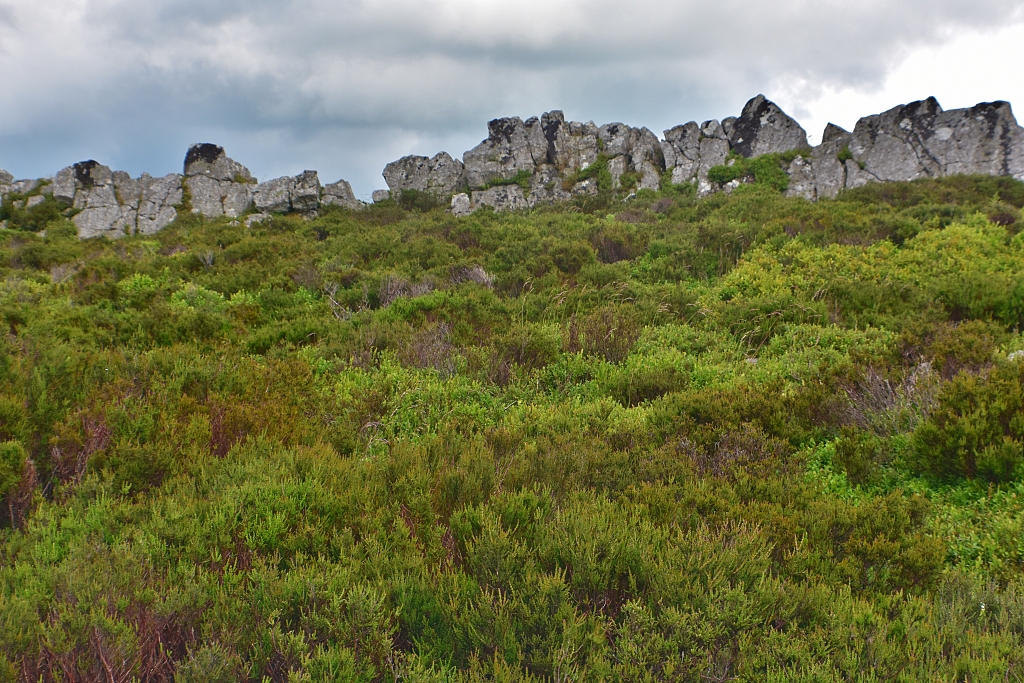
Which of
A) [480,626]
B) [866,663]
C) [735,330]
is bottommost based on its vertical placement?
[866,663]

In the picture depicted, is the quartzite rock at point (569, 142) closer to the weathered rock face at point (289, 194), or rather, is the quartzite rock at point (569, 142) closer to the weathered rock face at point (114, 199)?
the weathered rock face at point (289, 194)

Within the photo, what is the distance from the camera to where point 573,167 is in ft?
106

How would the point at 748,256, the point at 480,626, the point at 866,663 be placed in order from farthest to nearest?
the point at 748,256
the point at 480,626
the point at 866,663

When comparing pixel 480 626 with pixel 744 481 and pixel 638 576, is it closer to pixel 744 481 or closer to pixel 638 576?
pixel 638 576

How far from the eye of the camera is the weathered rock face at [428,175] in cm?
3284

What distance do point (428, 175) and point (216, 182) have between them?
39.4 ft

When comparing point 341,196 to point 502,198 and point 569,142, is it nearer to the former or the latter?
point 502,198

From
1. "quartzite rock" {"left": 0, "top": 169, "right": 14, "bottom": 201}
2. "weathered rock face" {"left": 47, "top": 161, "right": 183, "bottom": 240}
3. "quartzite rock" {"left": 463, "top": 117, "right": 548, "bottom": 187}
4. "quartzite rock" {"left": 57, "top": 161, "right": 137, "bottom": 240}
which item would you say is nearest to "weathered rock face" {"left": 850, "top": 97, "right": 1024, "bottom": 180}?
"quartzite rock" {"left": 463, "top": 117, "right": 548, "bottom": 187}

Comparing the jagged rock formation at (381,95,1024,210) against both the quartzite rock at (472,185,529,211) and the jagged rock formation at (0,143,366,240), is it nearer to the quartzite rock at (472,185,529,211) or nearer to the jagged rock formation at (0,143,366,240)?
the quartzite rock at (472,185,529,211)

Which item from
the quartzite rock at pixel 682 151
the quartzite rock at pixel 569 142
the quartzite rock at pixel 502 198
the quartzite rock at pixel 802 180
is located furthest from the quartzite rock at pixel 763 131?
the quartzite rock at pixel 502 198

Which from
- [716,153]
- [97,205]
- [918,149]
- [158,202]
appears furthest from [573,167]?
[97,205]

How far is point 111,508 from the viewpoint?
3402 mm

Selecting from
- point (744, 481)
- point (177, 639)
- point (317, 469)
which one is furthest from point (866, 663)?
point (317, 469)

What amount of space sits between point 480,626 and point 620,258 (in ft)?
42.9
